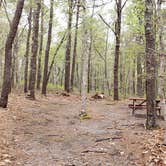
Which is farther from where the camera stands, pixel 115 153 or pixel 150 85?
pixel 150 85

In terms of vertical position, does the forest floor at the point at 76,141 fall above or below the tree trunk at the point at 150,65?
below

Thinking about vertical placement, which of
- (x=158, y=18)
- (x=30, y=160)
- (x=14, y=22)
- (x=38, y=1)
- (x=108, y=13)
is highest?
(x=108, y=13)

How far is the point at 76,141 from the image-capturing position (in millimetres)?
9867

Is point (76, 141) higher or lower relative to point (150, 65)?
lower

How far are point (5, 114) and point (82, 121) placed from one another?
3.08 meters

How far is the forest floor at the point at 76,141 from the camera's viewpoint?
7.88 m

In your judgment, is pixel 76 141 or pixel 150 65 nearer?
pixel 76 141

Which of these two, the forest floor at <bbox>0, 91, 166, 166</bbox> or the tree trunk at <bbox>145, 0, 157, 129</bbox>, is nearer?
the forest floor at <bbox>0, 91, 166, 166</bbox>

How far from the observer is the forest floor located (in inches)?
310

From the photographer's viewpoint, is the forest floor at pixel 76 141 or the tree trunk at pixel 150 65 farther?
the tree trunk at pixel 150 65

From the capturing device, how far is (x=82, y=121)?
1359 cm

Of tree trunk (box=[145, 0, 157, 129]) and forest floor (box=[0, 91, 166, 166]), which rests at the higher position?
tree trunk (box=[145, 0, 157, 129])

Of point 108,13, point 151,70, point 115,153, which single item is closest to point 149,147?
point 115,153

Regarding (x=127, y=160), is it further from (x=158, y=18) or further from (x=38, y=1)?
(x=38, y=1)
